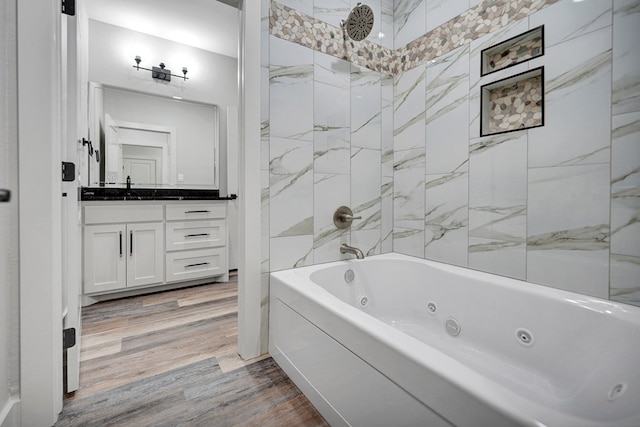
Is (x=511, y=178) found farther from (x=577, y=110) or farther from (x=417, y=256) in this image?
(x=417, y=256)

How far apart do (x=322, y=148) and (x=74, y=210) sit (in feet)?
4.22

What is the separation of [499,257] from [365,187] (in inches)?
36.0

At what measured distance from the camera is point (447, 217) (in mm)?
1781

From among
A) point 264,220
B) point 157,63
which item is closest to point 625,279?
point 264,220

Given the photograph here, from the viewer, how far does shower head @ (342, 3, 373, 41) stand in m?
1.70

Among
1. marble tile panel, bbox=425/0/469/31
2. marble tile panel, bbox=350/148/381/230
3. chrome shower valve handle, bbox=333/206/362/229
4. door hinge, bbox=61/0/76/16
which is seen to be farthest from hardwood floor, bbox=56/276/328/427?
marble tile panel, bbox=425/0/469/31

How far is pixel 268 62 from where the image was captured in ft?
5.20

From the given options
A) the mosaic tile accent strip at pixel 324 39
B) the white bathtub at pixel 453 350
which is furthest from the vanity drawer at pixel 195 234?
the mosaic tile accent strip at pixel 324 39

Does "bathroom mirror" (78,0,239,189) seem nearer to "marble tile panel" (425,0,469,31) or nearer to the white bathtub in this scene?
"marble tile panel" (425,0,469,31)

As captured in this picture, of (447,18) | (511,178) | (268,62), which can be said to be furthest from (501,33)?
(268,62)

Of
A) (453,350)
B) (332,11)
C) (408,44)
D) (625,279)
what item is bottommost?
(453,350)

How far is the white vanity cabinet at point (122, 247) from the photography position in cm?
229

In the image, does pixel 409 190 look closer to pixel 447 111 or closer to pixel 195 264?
pixel 447 111

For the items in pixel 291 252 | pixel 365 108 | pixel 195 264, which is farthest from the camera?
pixel 195 264
